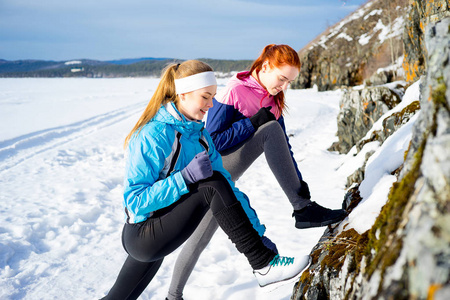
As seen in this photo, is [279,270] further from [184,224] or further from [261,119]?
[261,119]

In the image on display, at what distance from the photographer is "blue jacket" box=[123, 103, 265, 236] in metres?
1.86

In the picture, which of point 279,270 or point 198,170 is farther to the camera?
point 279,270

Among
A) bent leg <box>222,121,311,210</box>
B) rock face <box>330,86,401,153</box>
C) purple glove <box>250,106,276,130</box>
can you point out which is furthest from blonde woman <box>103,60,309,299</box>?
rock face <box>330,86,401,153</box>

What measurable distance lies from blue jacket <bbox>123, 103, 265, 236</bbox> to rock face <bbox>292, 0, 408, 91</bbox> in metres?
24.0

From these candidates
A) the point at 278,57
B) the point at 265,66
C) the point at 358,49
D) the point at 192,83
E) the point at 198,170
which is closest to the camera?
the point at 198,170

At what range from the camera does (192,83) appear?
216cm

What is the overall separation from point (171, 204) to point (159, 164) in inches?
9.4

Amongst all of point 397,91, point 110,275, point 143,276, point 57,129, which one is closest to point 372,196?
point 143,276

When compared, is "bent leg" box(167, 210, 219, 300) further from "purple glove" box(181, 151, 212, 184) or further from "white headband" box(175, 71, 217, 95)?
"white headband" box(175, 71, 217, 95)

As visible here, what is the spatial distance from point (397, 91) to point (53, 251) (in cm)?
534

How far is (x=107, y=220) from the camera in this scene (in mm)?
4008

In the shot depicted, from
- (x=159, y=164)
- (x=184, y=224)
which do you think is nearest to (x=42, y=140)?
(x=159, y=164)

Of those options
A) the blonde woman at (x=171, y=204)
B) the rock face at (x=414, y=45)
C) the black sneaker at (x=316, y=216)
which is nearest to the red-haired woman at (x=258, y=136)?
the black sneaker at (x=316, y=216)

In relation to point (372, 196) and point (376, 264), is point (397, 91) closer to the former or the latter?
point (372, 196)
